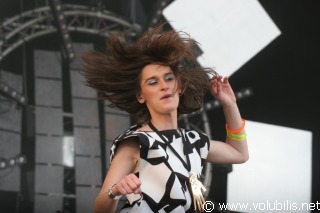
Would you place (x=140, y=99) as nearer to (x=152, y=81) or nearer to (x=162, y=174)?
(x=152, y=81)

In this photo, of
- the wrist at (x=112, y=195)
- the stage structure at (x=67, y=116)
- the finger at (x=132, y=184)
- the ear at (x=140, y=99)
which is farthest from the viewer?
the stage structure at (x=67, y=116)

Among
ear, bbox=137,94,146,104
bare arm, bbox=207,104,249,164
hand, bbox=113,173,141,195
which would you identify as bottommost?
hand, bbox=113,173,141,195

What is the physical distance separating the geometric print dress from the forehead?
0.27 meters

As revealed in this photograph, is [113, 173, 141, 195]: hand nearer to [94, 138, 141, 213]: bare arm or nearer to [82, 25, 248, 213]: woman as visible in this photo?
[94, 138, 141, 213]: bare arm

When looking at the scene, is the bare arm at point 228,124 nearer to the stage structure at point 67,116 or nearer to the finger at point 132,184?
the finger at point 132,184

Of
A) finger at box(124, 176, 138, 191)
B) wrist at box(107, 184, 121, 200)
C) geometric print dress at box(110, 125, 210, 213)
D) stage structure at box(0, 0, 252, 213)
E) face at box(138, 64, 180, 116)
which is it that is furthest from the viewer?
stage structure at box(0, 0, 252, 213)

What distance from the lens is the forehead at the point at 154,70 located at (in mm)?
2441

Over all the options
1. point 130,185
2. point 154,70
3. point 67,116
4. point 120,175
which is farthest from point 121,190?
point 67,116

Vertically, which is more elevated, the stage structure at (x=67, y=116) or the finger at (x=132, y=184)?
the stage structure at (x=67, y=116)

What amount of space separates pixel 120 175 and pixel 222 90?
0.69 meters

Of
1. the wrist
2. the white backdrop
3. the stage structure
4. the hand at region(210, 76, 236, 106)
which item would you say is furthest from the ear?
the white backdrop

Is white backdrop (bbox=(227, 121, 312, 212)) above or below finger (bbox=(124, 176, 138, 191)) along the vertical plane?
above

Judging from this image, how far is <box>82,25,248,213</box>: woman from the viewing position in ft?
7.42

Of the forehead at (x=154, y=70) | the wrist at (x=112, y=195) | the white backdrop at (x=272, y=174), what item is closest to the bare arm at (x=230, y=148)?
the forehead at (x=154, y=70)
